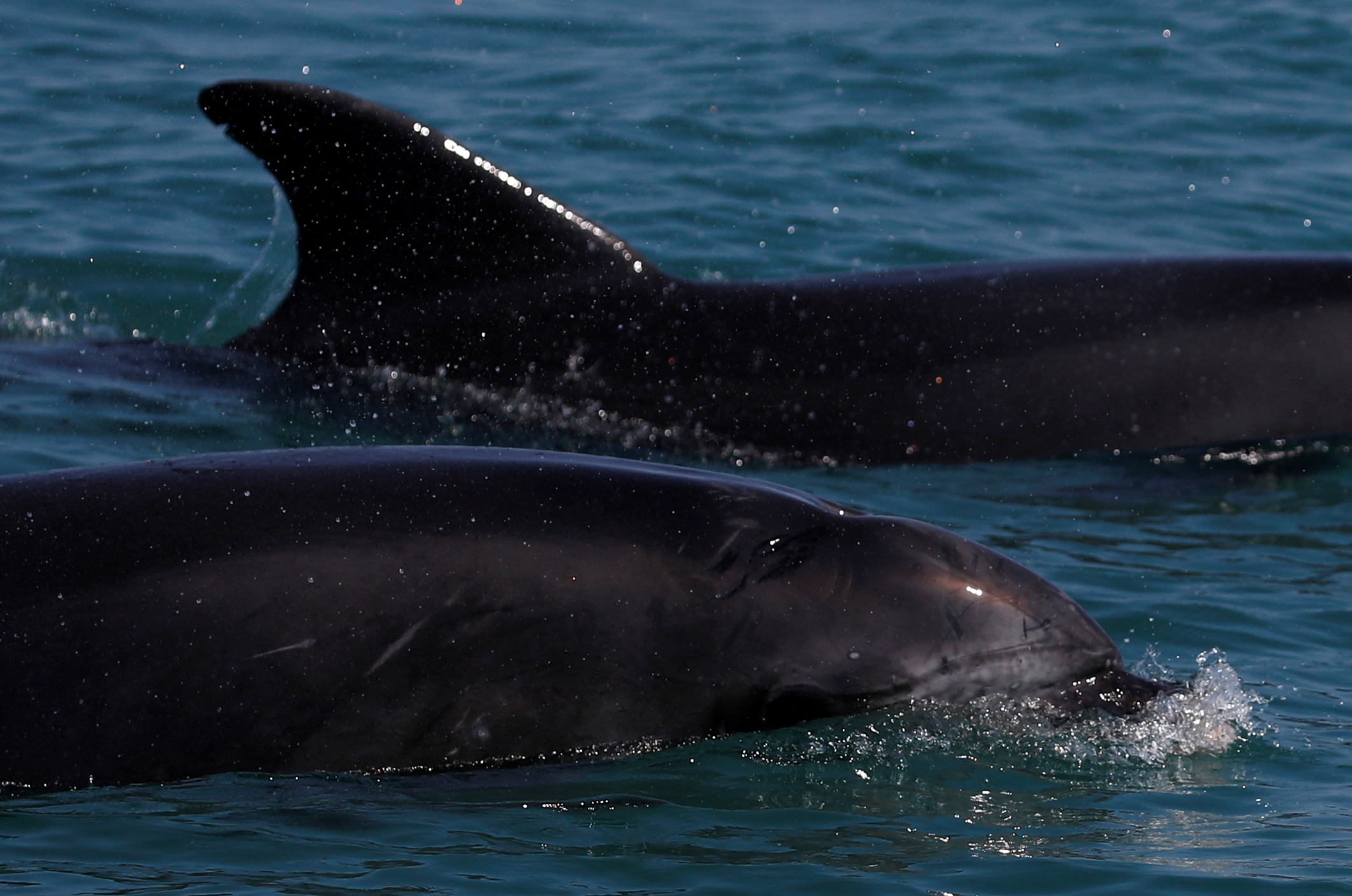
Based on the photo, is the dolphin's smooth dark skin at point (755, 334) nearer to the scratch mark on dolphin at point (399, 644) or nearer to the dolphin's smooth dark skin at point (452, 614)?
the dolphin's smooth dark skin at point (452, 614)

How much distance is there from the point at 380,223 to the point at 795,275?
210 inches

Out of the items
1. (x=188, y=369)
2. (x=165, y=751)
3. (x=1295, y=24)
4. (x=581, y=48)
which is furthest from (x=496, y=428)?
(x=1295, y=24)

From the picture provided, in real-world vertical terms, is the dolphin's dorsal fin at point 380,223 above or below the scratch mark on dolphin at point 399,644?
above

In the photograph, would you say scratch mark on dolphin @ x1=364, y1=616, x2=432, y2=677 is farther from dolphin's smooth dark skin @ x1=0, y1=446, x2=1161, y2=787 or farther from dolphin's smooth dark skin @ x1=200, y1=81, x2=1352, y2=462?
dolphin's smooth dark skin @ x1=200, y1=81, x2=1352, y2=462

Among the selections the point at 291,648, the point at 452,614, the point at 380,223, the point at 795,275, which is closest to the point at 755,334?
the point at 380,223

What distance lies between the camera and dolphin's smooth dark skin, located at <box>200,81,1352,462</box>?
9.09 m

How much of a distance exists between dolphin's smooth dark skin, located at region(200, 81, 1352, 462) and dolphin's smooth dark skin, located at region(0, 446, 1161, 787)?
3.73m

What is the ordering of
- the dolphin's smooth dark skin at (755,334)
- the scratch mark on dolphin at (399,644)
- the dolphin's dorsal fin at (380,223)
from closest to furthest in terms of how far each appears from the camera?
the scratch mark on dolphin at (399,644)
the dolphin's dorsal fin at (380,223)
the dolphin's smooth dark skin at (755,334)

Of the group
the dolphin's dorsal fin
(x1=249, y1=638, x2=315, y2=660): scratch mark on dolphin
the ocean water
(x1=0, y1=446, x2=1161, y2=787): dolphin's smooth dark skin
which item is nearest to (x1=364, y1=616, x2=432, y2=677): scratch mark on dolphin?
(x1=0, y1=446, x2=1161, y2=787): dolphin's smooth dark skin

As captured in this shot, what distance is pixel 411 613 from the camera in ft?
16.5

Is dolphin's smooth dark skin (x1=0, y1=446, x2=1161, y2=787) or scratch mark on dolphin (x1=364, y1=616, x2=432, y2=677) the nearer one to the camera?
dolphin's smooth dark skin (x1=0, y1=446, x2=1161, y2=787)

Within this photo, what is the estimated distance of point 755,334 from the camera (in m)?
9.49

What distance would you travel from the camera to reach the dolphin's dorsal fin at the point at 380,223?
8773 mm

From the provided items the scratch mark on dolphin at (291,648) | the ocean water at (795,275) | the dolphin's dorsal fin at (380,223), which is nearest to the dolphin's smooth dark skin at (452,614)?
the scratch mark on dolphin at (291,648)
